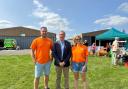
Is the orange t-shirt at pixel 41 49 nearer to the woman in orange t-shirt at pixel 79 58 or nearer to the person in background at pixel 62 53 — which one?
the person in background at pixel 62 53

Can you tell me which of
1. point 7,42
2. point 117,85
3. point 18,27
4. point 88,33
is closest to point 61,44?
point 117,85

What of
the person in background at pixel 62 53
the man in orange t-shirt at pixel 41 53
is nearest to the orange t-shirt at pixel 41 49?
the man in orange t-shirt at pixel 41 53

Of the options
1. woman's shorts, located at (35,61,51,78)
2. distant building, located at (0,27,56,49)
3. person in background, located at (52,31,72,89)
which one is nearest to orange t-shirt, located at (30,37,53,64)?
woman's shorts, located at (35,61,51,78)

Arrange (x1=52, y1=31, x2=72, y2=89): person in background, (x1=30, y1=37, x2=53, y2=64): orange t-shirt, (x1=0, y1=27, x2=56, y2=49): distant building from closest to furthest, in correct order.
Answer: (x1=30, y1=37, x2=53, y2=64): orange t-shirt < (x1=52, y1=31, x2=72, y2=89): person in background < (x1=0, y1=27, x2=56, y2=49): distant building

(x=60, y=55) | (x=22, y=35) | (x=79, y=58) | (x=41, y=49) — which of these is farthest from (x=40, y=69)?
(x=22, y=35)

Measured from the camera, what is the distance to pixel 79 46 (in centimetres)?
939

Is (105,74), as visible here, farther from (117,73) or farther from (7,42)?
(7,42)

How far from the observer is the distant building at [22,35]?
2559 inches

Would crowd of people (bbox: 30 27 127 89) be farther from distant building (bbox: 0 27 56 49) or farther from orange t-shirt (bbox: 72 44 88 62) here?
distant building (bbox: 0 27 56 49)

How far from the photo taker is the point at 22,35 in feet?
221

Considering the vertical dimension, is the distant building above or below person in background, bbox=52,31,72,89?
above

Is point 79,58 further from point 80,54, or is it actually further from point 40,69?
point 40,69

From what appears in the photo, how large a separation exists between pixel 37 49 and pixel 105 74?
231 inches

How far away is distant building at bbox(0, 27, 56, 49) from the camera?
213 ft
